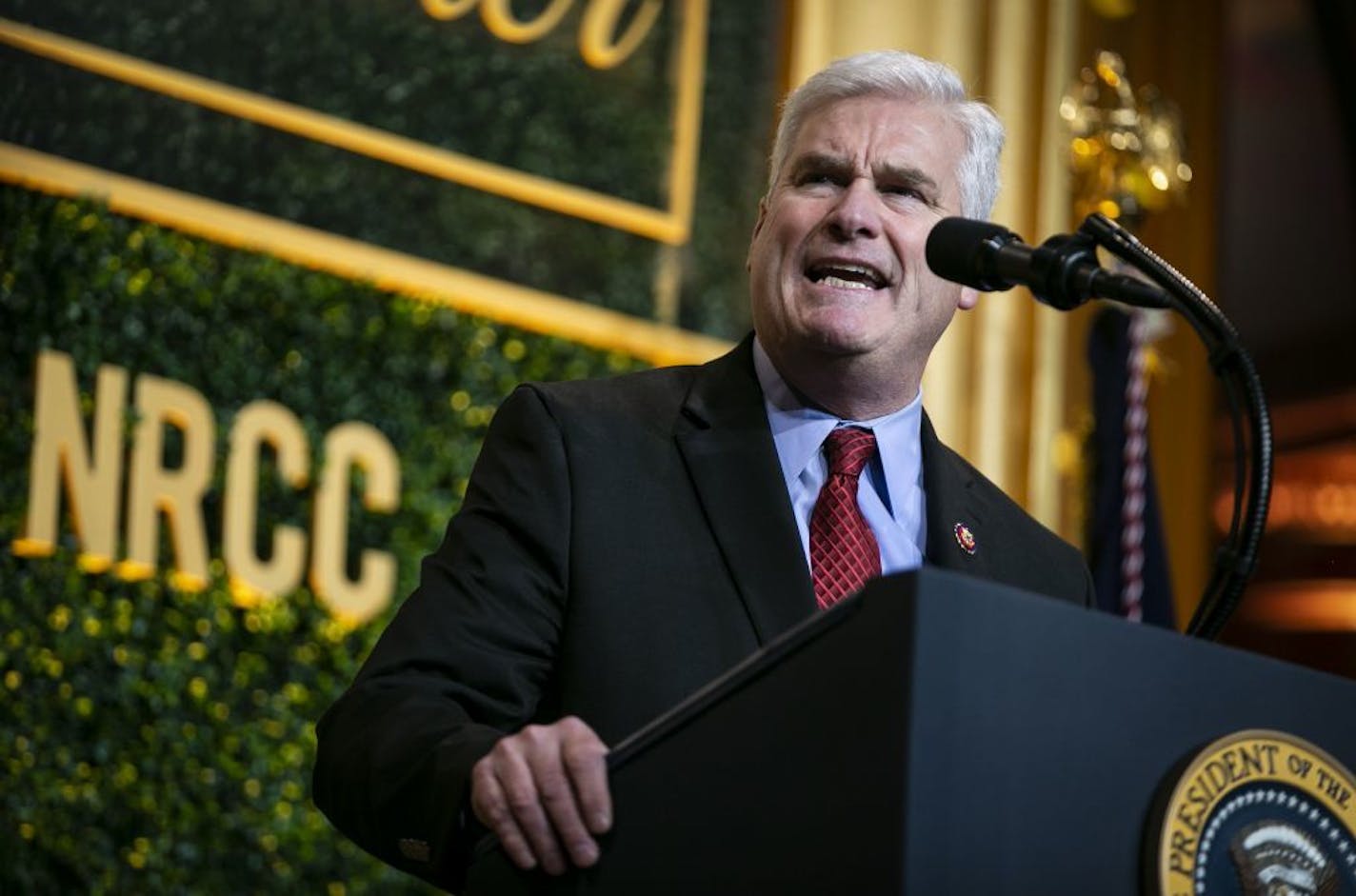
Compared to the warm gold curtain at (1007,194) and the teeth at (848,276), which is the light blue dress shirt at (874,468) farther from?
the warm gold curtain at (1007,194)

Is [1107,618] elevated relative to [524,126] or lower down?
lower down

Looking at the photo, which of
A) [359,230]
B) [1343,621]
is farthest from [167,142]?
[1343,621]

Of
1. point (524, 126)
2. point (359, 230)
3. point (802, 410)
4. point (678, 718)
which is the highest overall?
point (524, 126)

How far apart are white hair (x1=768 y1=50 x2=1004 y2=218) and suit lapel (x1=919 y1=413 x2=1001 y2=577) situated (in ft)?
0.92

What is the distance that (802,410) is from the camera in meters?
2.00

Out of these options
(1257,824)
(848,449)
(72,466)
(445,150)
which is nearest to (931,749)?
(1257,824)

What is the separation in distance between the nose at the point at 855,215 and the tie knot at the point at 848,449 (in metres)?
0.20

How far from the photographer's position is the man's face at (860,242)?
1985 millimetres

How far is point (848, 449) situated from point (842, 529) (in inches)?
4.6

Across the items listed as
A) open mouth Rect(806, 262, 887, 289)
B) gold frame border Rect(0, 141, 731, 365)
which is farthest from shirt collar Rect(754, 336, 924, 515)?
gold frame border Rect(0, 141, 731, 365)

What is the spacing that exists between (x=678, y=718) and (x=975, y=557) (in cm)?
79

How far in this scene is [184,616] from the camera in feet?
12.0

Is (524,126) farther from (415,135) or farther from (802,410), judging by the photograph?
(802,410)

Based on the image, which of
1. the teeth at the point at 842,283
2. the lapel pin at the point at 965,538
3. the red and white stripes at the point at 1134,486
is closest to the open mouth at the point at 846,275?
the teeth at the point at 842,283
